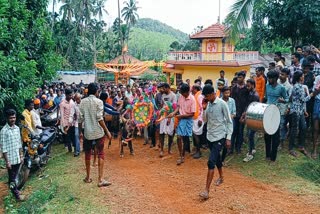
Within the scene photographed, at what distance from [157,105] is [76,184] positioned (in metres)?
3.16

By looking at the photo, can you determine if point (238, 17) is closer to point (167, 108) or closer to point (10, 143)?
point (167, 108)

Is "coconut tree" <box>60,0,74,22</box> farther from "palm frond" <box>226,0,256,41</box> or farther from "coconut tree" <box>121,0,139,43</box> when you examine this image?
"palm frond" <box>226,0,256,41</box>

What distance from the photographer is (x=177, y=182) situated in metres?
6.54

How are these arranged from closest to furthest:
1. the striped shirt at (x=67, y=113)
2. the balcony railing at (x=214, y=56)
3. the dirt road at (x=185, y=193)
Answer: the dirt road at (x=185, y=193) < the striped shirt at (x=67, y=113) < the balcony railing at (x=214, y=56)

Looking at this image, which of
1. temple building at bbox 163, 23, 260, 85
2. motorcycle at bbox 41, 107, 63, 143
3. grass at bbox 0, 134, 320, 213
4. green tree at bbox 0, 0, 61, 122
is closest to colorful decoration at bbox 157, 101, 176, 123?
grass at bbox 0, 134, 320, 213

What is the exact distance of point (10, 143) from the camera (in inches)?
263

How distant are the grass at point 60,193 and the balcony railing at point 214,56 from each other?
14395 millimetres

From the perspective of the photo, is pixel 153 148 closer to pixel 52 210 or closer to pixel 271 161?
pixel 271 161

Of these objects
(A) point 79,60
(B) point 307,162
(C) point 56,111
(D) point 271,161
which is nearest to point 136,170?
(D) point 271,161


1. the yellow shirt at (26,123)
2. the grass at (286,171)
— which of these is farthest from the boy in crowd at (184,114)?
the yellow shirt at (26,123)

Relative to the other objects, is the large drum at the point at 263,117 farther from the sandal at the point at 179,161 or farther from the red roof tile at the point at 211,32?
the red roof tile at the point at 211,32

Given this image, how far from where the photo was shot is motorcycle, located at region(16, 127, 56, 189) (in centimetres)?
772

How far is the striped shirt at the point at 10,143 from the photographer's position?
21.8 feet

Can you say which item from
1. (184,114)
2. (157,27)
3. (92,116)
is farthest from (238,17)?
(157,27)
